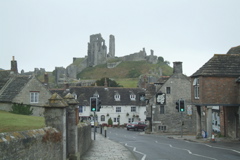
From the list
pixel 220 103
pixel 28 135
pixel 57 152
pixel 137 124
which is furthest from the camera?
pixel 137 124

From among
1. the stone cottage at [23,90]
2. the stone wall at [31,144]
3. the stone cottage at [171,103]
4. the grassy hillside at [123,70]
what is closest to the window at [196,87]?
the stone cottage at [23,90]

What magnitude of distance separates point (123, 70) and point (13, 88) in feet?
400

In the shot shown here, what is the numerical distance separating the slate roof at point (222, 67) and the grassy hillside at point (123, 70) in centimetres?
11231

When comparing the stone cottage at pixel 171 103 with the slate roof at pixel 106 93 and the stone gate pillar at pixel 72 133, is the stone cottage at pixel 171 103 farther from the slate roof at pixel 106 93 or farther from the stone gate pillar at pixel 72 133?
the stone gate pillar at pixel 72 133

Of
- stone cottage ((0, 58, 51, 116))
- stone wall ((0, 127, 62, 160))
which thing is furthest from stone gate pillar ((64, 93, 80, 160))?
stone cottage ((0, 58, 51, 116))

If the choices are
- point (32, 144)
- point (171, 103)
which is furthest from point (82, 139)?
point (171, 103)

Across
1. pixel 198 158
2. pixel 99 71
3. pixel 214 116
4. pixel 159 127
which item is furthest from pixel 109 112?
pixel 99 71

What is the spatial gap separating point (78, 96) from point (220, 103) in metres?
40.9

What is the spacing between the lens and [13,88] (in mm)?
34094

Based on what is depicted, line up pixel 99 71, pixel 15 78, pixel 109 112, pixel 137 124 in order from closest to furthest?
pixel 15 78, pixel 137 124, pixel 109 112, pixel 99 71

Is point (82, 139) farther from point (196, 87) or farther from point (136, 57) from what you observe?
point (136, 57)

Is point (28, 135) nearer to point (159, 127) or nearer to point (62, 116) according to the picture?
point (62, 116)

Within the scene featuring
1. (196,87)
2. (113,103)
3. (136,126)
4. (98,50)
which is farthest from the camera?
(98,50)

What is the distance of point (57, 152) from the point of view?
11.7 metres
